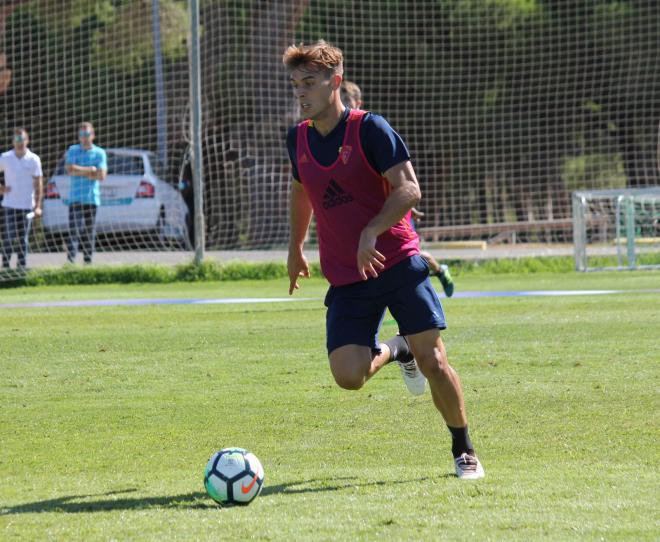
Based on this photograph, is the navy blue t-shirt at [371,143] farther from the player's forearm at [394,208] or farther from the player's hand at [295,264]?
the player's hand at [295,264]

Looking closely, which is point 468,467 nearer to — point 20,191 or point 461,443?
point 461,443

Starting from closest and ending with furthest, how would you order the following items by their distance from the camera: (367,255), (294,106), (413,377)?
(367,255) < (413,377) < (294,106)

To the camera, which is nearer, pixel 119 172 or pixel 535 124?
pixel 119 172

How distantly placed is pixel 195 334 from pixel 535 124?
2089cm

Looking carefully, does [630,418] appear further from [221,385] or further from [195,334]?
[195,334]

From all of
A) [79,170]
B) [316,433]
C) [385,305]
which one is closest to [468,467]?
[385,305]

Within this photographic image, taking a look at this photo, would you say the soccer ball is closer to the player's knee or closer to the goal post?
the player's knee

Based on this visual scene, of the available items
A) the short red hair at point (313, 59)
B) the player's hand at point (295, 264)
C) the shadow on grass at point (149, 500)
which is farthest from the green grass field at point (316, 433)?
the short red hair at point (313, 59)

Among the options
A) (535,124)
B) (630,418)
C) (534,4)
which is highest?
(534,4)

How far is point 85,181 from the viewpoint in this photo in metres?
17.8

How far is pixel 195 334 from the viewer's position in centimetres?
1075

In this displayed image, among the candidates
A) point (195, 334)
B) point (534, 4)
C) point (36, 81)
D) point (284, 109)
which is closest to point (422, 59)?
point (534, 4)

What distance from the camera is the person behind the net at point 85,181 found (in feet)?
57.9

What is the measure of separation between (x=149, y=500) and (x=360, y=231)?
1.52m
